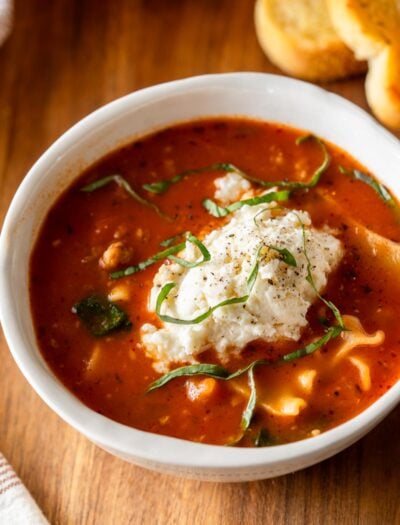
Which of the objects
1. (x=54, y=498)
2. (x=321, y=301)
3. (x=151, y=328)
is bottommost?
(x=54, y=498)

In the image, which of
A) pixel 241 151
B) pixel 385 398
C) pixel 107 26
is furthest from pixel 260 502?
pixel 107 26

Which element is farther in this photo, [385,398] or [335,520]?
[335,520]

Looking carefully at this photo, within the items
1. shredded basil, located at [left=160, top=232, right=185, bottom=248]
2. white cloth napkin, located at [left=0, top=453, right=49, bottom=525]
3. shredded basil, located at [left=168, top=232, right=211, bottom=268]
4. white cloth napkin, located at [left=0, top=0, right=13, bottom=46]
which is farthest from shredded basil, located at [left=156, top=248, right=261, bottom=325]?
white cloth napkin, located at [left=0, top=0, right=13, bottom=46]

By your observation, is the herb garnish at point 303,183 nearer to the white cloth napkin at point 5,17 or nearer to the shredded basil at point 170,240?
the shredded basil at point 170,240

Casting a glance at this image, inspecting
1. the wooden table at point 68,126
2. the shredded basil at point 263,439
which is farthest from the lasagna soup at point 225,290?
the wooden table at point 68,126

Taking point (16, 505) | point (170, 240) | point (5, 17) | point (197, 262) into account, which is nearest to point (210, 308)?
point (197, 262)

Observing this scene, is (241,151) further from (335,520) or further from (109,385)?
(335,520)
